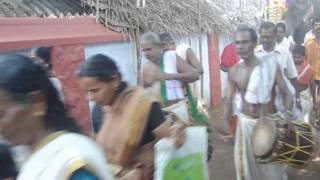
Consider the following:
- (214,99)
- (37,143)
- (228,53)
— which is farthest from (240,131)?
(214,99)

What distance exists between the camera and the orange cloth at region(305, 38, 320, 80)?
795 centimetres

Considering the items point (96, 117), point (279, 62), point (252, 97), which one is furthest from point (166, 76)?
point (96, 117)

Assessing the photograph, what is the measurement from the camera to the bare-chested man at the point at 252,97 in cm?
448

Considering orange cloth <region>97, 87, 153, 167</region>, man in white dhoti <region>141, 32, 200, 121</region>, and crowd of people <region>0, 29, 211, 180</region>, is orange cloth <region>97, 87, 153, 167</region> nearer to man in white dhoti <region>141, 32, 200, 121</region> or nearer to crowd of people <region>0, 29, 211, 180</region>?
crowd of people <region>0, 29, 211, 180</region>

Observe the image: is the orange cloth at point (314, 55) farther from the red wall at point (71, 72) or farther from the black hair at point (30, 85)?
the black hair at point (30, 85)

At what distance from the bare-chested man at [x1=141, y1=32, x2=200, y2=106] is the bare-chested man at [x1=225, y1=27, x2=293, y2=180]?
0.74 meters

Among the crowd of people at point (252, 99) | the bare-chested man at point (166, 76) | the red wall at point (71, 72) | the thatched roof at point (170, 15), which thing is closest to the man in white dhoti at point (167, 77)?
the bare-chested man at point (166, 76)

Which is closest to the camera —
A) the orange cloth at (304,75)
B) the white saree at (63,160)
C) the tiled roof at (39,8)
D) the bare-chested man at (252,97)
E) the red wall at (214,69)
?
Answer: the white saree at (63,160)

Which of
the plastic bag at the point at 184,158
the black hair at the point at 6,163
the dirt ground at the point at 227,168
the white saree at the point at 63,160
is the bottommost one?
the dirt ground at the point at 227,168

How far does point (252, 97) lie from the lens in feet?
15.1

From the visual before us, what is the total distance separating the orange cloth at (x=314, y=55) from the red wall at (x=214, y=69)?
→ 132 inches

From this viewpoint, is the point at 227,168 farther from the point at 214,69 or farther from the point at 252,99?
the point at 214,69

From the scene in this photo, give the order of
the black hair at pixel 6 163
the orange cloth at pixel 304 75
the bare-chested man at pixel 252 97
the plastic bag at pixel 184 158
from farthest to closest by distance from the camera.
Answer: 1. the orange cloth at pixel 304 75
2. the bare-chested man at pixel 252 97
3. the plastic bag at pixel 184 158
4. the black hair at pixel 6 163

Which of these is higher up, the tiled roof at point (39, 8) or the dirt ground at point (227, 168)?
the tiled roof at point (39, 8)
